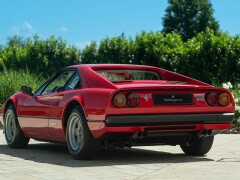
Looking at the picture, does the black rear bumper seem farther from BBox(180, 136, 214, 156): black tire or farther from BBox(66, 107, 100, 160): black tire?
BBox(180, 136, 214, 156): black tire

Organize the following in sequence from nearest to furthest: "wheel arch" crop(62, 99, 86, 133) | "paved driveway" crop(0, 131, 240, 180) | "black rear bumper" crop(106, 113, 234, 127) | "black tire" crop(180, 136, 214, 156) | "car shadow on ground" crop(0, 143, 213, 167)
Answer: "paved driveway" crop(0, 131, 240, 180), "black rear bumper" crop(106, 113, 234, 127), "car shadow on ground" crop(0, 143, 213, 167), "wheel arch" crop(62, 99, 86, 133), "black tire" crop(180, 136, 214, 156)

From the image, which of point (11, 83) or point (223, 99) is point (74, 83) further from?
point (11, 83)

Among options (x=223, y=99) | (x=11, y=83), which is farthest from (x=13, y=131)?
(x=11, y=83)

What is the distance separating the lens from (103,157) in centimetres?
883

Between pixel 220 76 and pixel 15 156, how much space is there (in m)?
15.5

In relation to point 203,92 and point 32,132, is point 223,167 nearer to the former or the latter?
point 203,92

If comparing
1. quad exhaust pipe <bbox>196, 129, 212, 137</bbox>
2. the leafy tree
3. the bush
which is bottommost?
quad exhaust pipe <bbox>196, 129, 212, 137</bbox>

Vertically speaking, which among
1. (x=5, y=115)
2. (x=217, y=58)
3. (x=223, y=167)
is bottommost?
(x=223, y=167)

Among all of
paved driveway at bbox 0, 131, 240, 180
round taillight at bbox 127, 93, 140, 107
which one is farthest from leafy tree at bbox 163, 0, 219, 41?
round taillight at bbox 127, 93, 140, 107

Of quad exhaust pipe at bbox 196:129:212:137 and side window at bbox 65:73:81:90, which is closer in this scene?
quad exhaust pipe at bbox 196:129:212:137

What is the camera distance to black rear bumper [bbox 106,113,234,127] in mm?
7789

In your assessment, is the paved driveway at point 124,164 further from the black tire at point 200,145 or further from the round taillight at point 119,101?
the round taillight at point 119,101

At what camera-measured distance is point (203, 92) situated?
8336 millimetres

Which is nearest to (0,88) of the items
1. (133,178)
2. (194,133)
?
(194,133)
